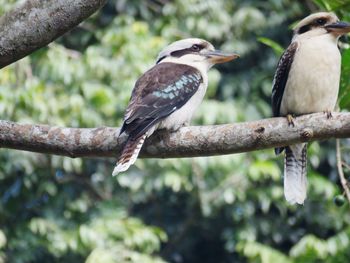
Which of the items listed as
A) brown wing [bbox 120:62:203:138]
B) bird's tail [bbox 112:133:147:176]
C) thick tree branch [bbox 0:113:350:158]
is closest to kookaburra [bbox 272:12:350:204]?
brown wing [bbox 120:62:203:138]

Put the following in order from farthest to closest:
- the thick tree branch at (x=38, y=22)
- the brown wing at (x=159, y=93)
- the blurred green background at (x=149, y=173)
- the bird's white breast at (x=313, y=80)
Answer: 1. the blurred green background at (x=149, y=173)
2. the bird's white breast at (x=313, y=80)
3. the brown wing at (x=159, y=93)
4. the thick tree branch at (x=38, y=22)

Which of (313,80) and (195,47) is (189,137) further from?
(195,47)

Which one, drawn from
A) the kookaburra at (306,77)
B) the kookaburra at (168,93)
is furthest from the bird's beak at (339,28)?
the kookaburra at (168,93)

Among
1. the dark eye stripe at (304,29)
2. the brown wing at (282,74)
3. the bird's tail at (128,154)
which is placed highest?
the dark eye stripe at (304,29)

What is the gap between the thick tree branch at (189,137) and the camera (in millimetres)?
2674

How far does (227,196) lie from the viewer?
21.5 ft

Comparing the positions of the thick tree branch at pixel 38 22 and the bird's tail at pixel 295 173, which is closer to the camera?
the thick tree branch at pixel 38 22

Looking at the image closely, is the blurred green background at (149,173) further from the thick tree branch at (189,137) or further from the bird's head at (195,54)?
the thick tree branch at (189,137)

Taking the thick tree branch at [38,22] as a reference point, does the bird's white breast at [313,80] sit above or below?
below

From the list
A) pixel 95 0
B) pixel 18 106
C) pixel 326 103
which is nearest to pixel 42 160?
pixel 18 106

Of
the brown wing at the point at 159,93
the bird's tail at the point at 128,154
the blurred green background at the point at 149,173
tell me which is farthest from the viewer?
the blurred green background at the point at 149,173

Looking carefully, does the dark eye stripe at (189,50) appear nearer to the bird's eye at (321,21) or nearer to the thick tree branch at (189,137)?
the bird's eye at (321,21)

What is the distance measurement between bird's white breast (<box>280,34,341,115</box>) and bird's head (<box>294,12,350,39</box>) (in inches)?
2.7

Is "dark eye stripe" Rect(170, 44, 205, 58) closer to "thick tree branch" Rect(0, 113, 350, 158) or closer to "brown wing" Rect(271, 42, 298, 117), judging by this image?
"brown wing" Rect(271, 42, 298, 117)
